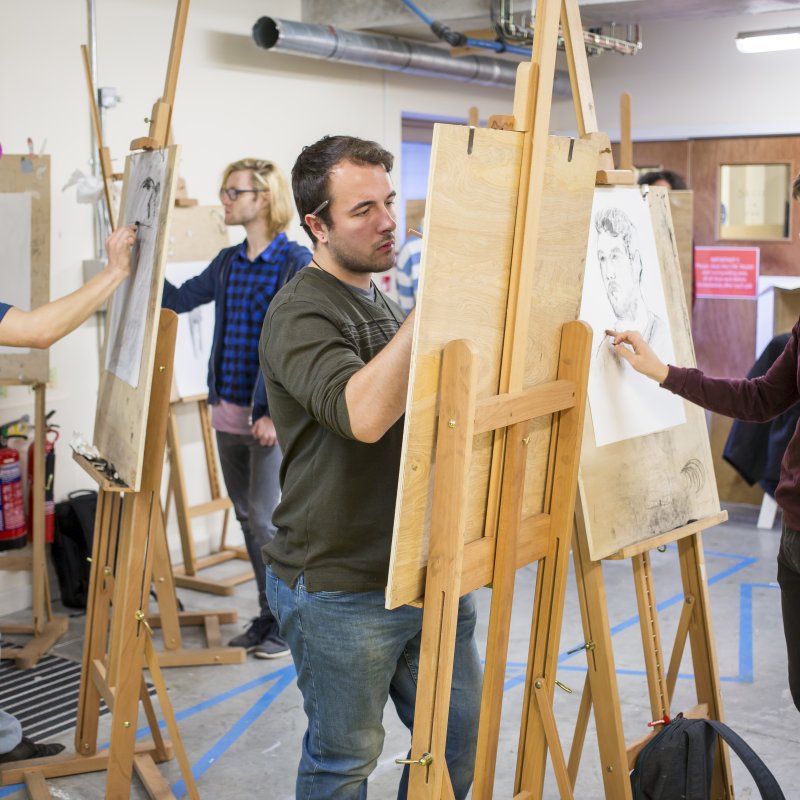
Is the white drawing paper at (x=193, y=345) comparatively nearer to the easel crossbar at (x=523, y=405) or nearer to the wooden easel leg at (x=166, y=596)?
the wooden easel leg at (x=166, y=596)

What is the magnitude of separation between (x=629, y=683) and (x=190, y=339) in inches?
91.0

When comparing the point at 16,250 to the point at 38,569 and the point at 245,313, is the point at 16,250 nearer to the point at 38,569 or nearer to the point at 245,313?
the point at 245,313

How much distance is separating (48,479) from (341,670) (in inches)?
101

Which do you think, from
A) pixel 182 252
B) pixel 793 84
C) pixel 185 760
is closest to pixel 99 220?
pixel 182 252

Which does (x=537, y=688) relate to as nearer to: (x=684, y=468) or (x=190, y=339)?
(x=684, y=468)

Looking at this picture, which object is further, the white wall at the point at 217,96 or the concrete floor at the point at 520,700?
the white wall at the point at 217,96

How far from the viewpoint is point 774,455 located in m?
4.75

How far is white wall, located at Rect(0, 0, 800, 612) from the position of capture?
13.1 feet

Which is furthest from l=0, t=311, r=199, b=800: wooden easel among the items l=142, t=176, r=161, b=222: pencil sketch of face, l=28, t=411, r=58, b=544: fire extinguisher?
l=28, t=411, r=58, b=544: fire extinguisher

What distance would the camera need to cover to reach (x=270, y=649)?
3604 mm

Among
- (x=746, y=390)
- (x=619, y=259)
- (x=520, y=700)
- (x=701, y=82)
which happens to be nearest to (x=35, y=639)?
(x=520, y=700)

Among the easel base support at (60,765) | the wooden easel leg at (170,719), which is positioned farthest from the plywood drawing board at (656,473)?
the easel base support at (60,765)

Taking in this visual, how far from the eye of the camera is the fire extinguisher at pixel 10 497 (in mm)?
3812

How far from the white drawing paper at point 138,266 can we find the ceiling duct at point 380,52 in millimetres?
2183
